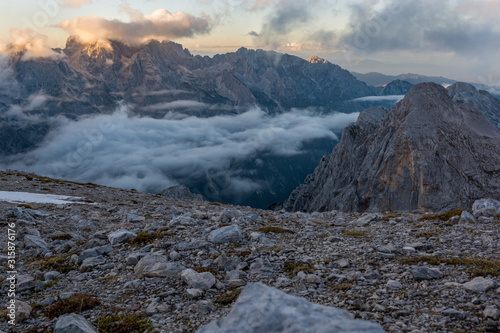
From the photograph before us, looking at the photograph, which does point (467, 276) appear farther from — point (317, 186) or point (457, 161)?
point (317, 186)

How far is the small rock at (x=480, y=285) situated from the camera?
824cm

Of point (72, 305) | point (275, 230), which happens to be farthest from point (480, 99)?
point (72, 305)

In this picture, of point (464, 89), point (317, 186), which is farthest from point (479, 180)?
point (464, 89)

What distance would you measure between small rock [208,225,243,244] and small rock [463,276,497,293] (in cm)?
1004

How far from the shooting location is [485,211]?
18500 mm

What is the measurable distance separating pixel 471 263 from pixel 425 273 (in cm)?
220

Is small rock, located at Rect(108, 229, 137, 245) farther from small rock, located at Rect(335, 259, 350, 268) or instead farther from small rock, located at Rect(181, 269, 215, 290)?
small rock, located at Rect(335, 259, 350, 268)

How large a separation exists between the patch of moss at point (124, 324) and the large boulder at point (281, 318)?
12.7ft

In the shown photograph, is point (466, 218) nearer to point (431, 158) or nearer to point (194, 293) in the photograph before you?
point (194, 293)

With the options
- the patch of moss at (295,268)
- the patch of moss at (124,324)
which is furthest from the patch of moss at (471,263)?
the patch of moss at (124,324)

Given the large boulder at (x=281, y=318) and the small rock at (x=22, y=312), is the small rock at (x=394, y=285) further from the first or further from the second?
the small rock at (x=22, y=312)

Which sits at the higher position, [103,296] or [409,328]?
[409,328]

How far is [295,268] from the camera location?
11305 millimetres

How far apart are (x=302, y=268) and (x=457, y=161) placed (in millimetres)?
60538
